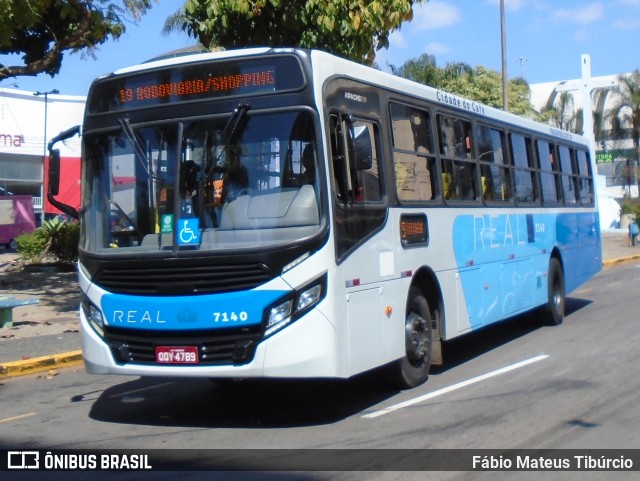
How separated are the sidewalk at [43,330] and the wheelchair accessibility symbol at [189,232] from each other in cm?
473

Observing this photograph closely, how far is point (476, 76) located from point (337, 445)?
4723cm

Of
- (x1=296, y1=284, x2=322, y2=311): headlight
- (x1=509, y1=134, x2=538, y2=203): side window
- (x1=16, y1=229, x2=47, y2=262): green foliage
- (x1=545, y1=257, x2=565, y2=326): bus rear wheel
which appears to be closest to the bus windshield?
(x1=296, y1=284, x2=322, y2=311): headlight

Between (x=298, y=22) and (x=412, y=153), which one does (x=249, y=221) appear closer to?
(x=412, y=153)

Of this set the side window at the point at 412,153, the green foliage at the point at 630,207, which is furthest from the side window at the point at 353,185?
→ the green foliage at the point at 630,207

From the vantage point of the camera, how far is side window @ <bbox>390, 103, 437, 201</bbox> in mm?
9398

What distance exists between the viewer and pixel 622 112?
6131 centimetres

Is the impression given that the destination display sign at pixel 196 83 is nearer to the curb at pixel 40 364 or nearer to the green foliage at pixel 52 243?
the curb at pixel 40 364

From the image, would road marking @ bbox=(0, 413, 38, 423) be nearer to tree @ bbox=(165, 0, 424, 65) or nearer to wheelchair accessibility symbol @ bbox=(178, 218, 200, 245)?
wheelchair accessibility symbol @ bbox=(178, 218, 200, 245)

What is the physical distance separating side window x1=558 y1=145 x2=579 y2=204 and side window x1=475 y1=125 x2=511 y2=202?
3.10m

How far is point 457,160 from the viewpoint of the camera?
10984 mm

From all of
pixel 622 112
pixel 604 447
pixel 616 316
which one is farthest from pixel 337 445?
pixel 622 112

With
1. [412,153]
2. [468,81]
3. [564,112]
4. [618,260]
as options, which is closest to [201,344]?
[412,153]

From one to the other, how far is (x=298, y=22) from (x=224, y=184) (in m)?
7.32

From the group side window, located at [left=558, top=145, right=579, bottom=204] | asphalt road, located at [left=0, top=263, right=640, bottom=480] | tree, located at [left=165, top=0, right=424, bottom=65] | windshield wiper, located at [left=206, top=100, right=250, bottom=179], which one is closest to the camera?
asphalt road, located at [left=0, top=263, right=640, bottom=480]
